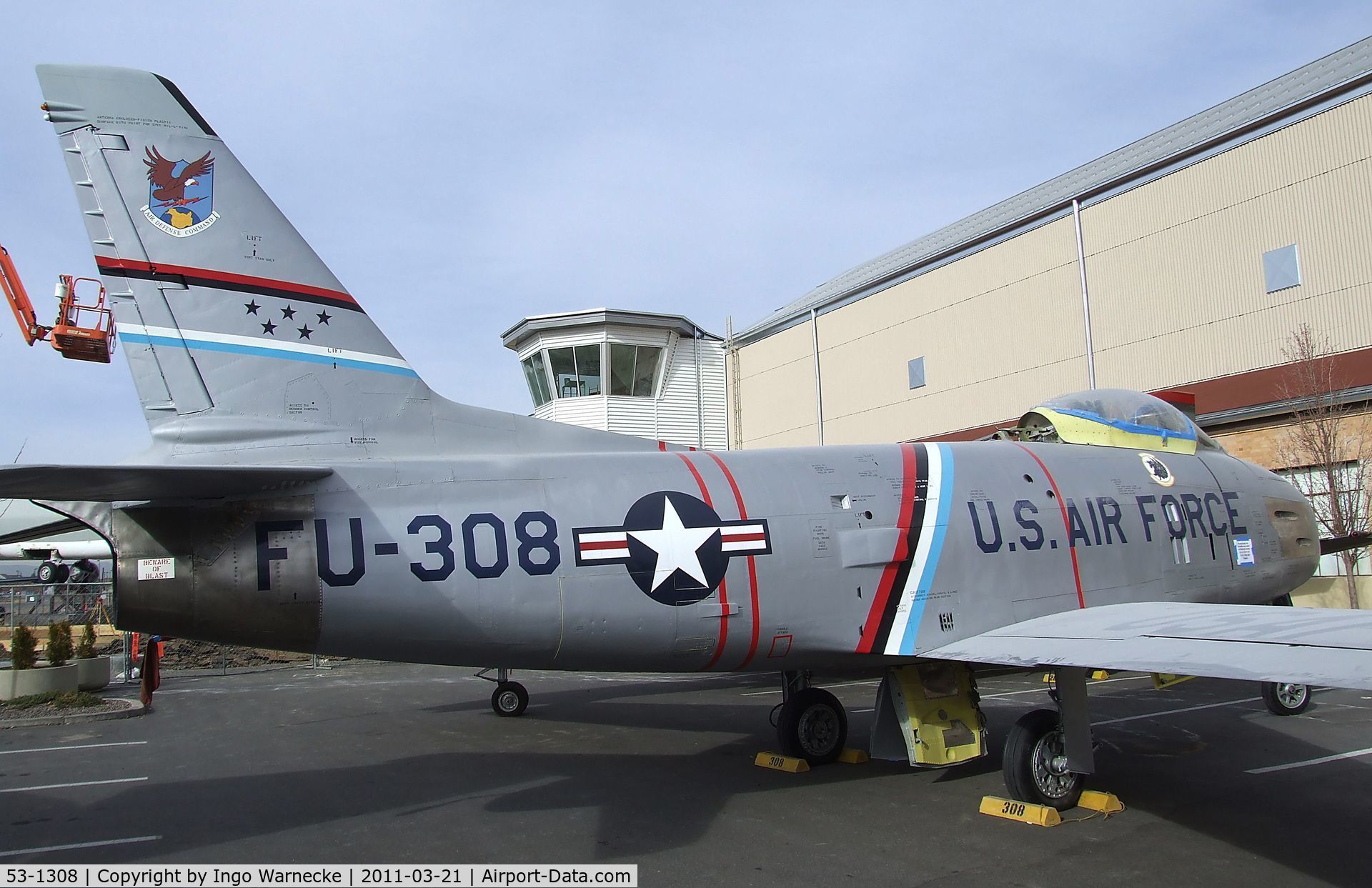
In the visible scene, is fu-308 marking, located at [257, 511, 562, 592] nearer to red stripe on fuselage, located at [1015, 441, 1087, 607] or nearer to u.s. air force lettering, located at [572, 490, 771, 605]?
u.s. air force lettering, located at [572, 490, 771, 605]

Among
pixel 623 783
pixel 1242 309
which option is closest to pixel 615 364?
pixel 1242 309

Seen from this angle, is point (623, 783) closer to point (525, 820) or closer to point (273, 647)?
point (525, 820)

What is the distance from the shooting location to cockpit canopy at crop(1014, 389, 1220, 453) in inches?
417

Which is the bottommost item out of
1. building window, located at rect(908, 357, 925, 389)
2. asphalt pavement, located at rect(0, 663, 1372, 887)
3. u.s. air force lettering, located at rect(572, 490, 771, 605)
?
asphalt pavement, located at rect(0, 663, 1372, 887)

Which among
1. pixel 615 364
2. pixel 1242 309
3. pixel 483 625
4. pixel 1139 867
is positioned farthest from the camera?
pixel 615 364

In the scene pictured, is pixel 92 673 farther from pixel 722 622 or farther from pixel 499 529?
pixel 722 622

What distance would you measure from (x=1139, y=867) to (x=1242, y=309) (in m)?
18.7

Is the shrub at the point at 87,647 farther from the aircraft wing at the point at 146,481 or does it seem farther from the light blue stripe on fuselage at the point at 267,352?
the aircraft wing at the point at 146,481

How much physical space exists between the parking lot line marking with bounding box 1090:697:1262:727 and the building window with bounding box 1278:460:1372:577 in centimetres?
771

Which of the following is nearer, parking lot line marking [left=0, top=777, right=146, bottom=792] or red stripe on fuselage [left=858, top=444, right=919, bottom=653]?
red stripe on fuselage [left=858, top=444, right=919, bottom=653]

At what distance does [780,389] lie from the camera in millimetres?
33094

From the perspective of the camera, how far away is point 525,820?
7422 millimetres

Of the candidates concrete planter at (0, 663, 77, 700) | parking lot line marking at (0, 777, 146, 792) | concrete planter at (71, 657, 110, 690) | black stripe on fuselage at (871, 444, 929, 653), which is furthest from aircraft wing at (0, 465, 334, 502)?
concrete planter at (71, 657, 110, 690)

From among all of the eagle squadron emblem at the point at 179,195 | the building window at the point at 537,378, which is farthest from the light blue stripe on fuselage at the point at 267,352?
the building window at the point at 537,378
